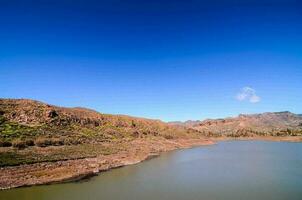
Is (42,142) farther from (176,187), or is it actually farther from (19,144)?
(176,187)

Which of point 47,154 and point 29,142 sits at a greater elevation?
point 29,142

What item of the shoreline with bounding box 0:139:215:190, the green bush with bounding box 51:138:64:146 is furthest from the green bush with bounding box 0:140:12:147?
the shoreline with bounding box 0:139:215:190

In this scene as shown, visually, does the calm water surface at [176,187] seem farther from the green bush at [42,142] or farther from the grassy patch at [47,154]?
the green bush at [42,142]

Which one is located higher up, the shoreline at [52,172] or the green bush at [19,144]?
the green bush at [19,144]

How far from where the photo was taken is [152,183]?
34500 millimetres

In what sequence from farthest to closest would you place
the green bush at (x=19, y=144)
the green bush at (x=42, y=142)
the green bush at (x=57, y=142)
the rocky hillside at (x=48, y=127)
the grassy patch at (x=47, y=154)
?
1. the rocky hillside at (x=48, y=127)
2. the green bush at (x=57, y=142)
3. the green bush at (x=42, y=142)
4. the green bush at (x=19, y=144)
5. the grassy patch at (x=47, y=154)

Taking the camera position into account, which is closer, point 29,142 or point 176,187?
point 176,187

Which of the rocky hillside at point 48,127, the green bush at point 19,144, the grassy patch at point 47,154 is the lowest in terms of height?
the grassy patch at point 47,154

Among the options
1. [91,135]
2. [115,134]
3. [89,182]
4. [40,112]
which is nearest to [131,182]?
[89,182]

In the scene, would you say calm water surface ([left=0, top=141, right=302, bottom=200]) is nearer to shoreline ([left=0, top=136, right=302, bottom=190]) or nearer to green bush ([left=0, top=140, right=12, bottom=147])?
shoreline ([left=0, top=136, right=302, bottom=190])

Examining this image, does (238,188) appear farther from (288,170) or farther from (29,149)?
(29,149)

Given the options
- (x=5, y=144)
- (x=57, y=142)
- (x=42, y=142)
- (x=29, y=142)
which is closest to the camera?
(x=5, y=144)

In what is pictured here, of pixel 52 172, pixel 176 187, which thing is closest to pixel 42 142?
pixel 52 172

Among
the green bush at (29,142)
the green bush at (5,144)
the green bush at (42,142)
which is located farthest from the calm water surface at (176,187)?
the green bush at (5,144)
